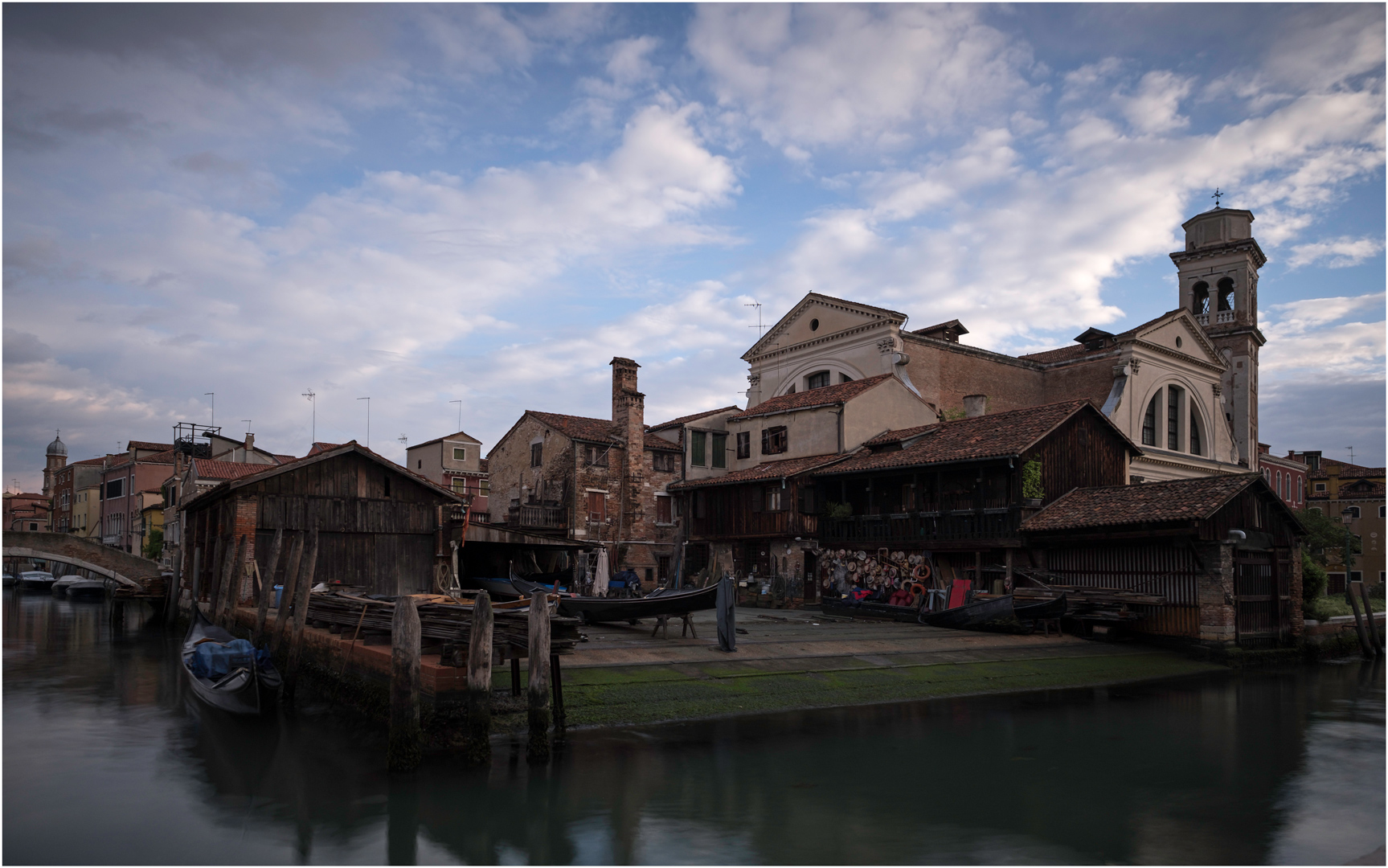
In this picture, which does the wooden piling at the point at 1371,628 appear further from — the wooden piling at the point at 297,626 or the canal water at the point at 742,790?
the wooden piling at the point at 297,626

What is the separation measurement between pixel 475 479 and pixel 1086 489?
3389cm

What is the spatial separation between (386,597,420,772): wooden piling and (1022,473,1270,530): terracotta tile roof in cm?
1592

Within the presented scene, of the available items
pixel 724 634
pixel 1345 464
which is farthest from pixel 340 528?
pixel 1345 464

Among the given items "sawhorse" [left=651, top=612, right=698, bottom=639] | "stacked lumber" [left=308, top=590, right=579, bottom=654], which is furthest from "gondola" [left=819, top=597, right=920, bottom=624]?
"stacked lumber" [left=308, top=590, right=579, bottom=654]

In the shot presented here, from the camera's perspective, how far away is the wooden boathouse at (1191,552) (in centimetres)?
1997

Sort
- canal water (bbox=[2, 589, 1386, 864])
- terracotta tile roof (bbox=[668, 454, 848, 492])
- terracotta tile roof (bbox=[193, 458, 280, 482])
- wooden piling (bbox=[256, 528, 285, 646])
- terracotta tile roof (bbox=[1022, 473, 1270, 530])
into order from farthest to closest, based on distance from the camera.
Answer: terracotta tile roof (bbox=[193, 458, 280, 482])
terracotta tile roof (bbox=[668, 454, 848, 492])
terracotta tile roof (bbox=[1022, 473, 1270, 530])
wooden piling (bbox=[256, 528, 285, 646])
canal water (bbox=[2, 589, 1386, 864])

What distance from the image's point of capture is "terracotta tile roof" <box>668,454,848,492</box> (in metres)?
29.4

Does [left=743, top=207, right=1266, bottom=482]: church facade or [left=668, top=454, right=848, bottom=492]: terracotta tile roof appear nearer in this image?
[left=668, top=454, right=848, bottom=492]: terracotta tile roof

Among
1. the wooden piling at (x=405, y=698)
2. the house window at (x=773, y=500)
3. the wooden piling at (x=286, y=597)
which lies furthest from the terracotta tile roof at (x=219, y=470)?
the wooden piling at (x=405, y=698)

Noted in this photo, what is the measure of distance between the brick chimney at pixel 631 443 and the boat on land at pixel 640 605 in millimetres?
14397

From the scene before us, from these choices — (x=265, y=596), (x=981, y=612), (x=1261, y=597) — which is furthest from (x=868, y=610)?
(x=265, y=596)

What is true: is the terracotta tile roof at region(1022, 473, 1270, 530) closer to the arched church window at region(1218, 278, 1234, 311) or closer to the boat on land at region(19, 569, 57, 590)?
the arched church window at region(1218, 278, 1234, 311)

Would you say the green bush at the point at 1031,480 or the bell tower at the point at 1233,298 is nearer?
the green bush at the point at 1031,480

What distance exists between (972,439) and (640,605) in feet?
39.7
